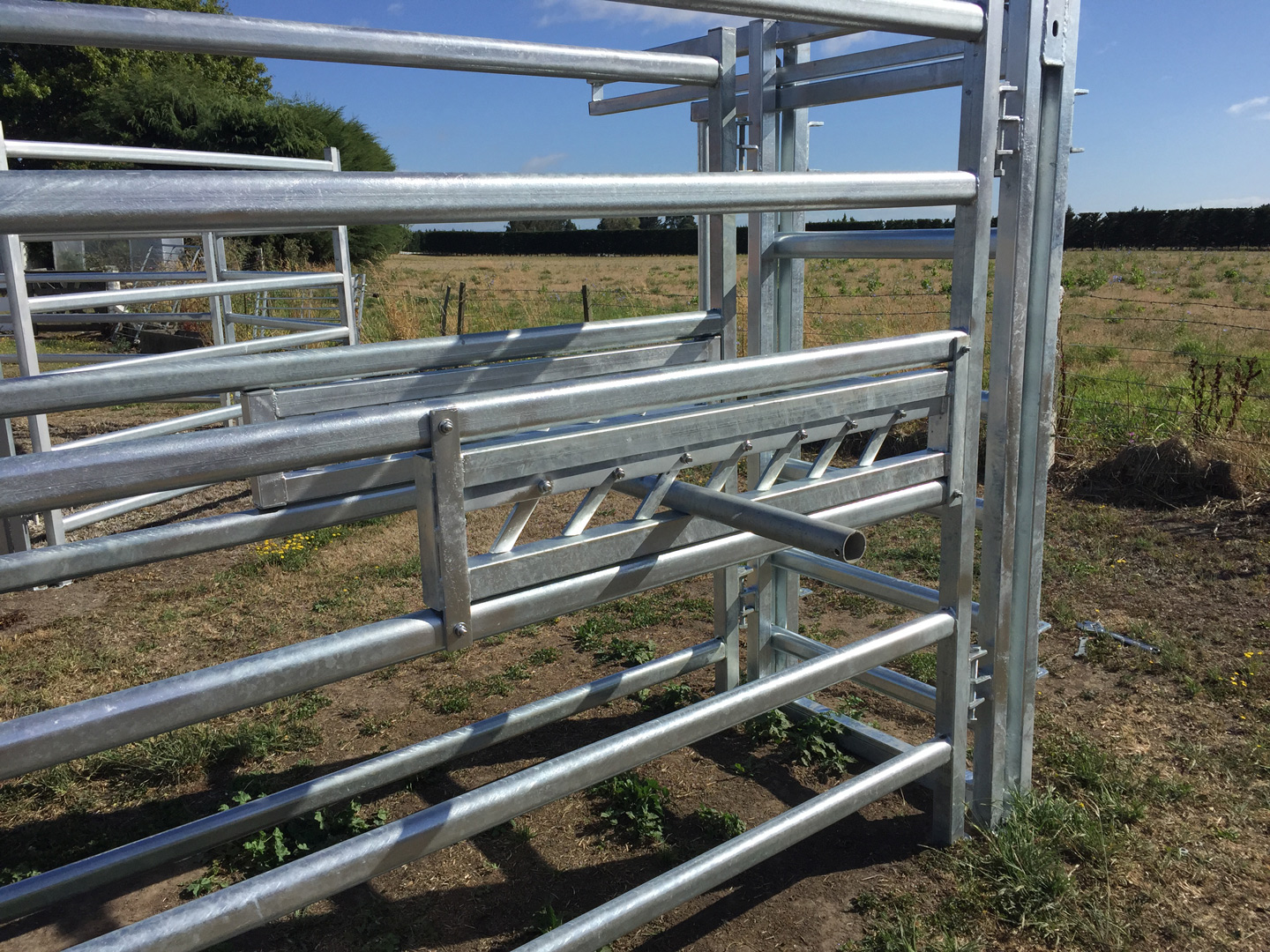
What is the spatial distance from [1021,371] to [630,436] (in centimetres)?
121

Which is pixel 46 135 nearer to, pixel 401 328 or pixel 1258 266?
pixel 401 328

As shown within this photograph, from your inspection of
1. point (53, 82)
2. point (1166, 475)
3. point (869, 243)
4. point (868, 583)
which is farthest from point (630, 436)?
point (53, 82)

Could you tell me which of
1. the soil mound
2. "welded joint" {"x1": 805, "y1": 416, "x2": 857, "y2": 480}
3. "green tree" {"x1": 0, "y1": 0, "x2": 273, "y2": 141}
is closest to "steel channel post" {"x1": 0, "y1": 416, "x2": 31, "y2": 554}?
"welded joint" {"x1": 805, "y1": 416, "x2": 857, "y2": 480}

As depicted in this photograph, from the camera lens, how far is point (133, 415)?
28.7ft

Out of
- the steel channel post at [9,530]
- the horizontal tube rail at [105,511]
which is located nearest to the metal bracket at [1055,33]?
the horizontal tube rail at [105,511]

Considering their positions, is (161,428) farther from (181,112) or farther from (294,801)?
(181,112)

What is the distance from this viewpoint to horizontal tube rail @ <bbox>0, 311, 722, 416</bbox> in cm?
184

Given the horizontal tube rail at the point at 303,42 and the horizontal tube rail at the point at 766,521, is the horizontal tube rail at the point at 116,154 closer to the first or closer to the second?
the horizontal tube rail at the point at 303,42

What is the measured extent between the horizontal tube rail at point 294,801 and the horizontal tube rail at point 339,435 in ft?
4.14

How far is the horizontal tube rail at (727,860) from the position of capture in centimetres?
180

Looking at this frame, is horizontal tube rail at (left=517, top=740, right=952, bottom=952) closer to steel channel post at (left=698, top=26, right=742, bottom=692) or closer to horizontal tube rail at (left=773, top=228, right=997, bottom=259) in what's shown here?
steel channel post at (left=698, top=26, right=742, bottom=692)

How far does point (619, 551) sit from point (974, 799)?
5.26 ft

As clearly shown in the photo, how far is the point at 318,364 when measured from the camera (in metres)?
2.16

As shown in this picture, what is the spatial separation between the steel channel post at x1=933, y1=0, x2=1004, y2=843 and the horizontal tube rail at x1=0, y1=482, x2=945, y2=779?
2.74ft
